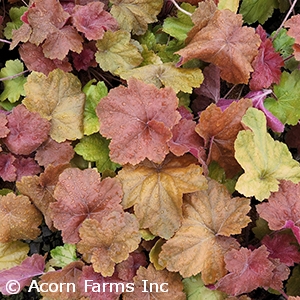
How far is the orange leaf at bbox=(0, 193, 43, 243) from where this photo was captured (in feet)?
4.48

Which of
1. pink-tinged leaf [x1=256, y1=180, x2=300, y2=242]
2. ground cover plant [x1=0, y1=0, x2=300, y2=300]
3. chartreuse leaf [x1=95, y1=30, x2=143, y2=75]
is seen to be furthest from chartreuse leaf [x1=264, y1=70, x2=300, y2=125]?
chartreuse leaf [x1=95, y1=30, x2=143, y2=75]

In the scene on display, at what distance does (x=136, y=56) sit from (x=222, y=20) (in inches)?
12.4

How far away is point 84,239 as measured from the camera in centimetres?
127

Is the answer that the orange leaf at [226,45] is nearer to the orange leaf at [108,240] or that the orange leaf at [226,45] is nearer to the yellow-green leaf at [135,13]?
the yellow-green leaf at [135,13]

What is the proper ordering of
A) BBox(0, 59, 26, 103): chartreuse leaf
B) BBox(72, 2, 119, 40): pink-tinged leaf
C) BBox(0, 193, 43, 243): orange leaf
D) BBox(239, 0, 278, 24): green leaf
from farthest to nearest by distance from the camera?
BBox(239, 0, 278, 24): green leaf < BBox(0, 59, 26, 103): chartreuse leaf < BBox(72, 2, 119, 40): pink-tinged leaf < BBox(0, 193, 43, 243): orange leaf

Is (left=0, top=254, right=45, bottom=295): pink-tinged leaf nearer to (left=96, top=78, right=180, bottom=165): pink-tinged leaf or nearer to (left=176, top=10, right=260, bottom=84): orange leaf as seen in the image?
(left=96, top=78, right=180, bottom=165): pink-tinged leaf

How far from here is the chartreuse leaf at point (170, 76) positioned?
1.46 m

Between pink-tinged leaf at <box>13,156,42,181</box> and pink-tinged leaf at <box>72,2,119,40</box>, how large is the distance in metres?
0.46

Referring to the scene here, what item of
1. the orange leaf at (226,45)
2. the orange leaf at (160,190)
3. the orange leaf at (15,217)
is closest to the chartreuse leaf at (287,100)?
the orange leaf at (226,45)

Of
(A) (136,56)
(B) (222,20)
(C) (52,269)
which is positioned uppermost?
(B) (222,20)

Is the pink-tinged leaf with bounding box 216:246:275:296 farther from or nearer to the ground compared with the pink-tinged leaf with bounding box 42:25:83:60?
nearer to the ground

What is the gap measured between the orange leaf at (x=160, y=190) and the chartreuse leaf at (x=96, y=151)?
112mm

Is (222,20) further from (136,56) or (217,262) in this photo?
(217,262)

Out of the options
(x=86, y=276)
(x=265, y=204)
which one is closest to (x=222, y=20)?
(x=265, y=204)
